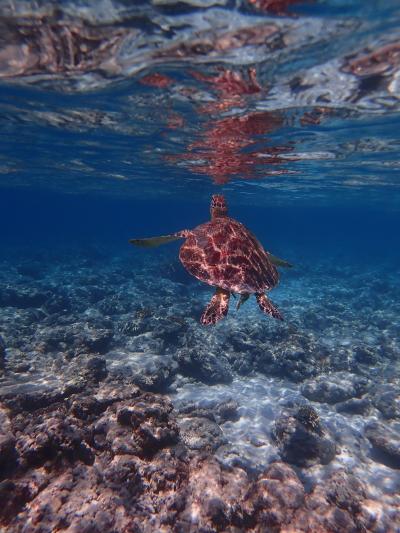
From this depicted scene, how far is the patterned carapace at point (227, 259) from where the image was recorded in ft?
22.4

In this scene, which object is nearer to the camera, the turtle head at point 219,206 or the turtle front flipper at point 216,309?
the turtle front flipper at point 216,309

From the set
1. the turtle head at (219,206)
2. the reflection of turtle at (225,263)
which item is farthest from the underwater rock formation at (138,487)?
the turtle head at (219,206)

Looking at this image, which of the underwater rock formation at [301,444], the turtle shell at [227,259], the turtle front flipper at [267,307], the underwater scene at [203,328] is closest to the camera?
the underwater scene at [203,328]

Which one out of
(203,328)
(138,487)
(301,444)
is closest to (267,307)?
(138,487)

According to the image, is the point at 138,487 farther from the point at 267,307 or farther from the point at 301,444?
the point at 301,444

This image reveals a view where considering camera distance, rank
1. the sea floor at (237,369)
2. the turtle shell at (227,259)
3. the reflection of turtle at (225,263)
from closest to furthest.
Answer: the reflection of turtle at (225,263)
the turtle shell at (227,259)
the sea floor at (237,369)

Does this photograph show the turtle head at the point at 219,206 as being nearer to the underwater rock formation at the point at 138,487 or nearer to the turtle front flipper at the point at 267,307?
the turtle front flipper at the point at 267,307

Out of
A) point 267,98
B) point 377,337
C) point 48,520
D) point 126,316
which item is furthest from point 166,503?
point 377,337

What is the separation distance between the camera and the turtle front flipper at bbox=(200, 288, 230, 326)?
5.93 metres

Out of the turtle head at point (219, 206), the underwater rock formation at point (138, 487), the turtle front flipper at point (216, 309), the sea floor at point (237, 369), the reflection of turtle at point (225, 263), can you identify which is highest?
the turtle head at point (219, 206)

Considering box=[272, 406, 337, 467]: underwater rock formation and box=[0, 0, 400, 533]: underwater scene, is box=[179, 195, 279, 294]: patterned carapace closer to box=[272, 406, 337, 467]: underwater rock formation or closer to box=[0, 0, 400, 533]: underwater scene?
box=[0, 0, 400, 533]: underwater scene

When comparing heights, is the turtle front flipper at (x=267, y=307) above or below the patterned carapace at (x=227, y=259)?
below

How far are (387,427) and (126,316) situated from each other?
1380 centimetres

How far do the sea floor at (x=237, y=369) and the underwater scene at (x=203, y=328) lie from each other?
0.08 metres
